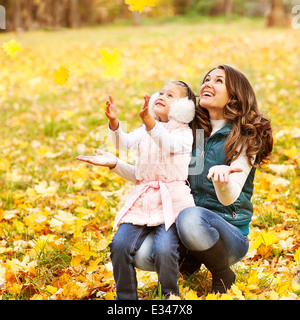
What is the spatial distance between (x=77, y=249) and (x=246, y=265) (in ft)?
2.87

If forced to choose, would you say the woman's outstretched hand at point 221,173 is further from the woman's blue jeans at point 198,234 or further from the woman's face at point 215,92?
the woman's face at point 215,92

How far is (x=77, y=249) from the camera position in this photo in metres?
2.32

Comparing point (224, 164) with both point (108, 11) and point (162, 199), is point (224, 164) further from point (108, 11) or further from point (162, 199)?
point (108, 11)

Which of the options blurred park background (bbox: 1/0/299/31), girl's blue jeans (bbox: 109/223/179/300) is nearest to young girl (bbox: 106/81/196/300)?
girl's blue jeans (bbox: 109/223/179/300)

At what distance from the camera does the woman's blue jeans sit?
1764 mm

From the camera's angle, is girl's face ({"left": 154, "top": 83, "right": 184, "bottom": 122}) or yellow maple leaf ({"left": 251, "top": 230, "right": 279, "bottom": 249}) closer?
girl's face ({"left": 154, "top": 83, "right": 184, "bottom": 122})

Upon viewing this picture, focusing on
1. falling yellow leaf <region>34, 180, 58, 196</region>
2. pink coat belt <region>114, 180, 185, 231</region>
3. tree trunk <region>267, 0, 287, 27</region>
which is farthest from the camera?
tree trunk <region>267, 0, 287, 27</region>

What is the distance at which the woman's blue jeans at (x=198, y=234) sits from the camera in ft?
5.79

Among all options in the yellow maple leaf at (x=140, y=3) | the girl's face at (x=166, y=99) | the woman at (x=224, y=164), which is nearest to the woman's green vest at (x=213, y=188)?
the woman at (x=224, y=164)

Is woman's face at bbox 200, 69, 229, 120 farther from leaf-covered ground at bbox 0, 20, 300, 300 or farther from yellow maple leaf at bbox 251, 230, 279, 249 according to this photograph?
yellow maple leaf at bbox 251, 230, 279, 249

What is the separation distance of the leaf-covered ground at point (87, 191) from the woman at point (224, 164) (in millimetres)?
142

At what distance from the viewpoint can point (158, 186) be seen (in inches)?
74.9

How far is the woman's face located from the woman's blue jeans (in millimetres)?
510

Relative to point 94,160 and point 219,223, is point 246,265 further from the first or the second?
point 94,160
